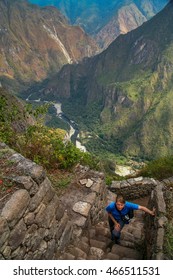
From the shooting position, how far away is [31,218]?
589cm

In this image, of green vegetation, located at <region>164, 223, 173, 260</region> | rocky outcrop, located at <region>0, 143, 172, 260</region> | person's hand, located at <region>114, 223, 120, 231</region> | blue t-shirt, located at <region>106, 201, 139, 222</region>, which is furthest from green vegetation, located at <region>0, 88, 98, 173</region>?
green vegetation, located at <region>164, 223, 173, 260</region>

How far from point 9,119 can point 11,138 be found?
3.61 ft

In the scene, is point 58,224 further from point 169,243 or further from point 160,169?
point 160,169

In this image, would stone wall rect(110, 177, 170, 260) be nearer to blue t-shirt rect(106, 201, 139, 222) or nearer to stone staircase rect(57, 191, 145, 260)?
stone staircase rect(57, 191, 145, 260)

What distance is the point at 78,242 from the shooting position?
26.2 feet

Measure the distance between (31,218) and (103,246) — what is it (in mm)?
3067

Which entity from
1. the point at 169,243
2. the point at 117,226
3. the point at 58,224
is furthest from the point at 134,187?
the point at 169,243

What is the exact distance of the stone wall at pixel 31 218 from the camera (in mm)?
5285

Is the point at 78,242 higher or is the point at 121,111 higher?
the point at 121,111

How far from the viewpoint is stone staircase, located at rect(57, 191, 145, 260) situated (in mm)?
7328

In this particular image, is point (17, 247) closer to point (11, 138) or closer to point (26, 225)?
point (26, 225)

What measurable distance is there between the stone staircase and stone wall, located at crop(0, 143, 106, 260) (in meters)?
0.28

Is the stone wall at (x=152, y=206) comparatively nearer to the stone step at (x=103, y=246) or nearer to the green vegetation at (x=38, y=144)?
the stone step at (x=103, y=246)
